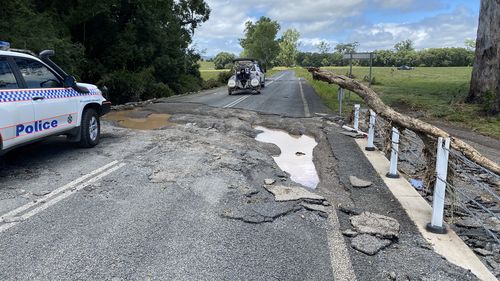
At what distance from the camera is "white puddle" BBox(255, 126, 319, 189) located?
7645 millimetres

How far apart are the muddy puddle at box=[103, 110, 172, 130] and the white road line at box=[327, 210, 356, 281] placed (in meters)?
8.01

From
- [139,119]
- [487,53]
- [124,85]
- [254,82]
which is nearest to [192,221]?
[139,119]

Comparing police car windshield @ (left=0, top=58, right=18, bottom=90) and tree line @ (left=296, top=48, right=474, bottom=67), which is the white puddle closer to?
police car windshield @ (left=0, top=58, right=18, bottom=90)

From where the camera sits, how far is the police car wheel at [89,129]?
332 inches

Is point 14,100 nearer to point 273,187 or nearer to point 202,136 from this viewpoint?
point 273,187

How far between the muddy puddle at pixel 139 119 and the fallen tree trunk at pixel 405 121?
16.3ft

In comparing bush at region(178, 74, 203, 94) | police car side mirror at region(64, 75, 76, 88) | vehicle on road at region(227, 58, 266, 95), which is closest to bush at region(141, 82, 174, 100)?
bush at region(178, 74, 203, 94)

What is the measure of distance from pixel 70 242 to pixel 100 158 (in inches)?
148

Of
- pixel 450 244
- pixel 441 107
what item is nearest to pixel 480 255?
pixel 450 244

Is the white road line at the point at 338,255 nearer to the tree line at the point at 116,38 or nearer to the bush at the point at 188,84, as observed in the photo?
the tree line at the point at 116,38

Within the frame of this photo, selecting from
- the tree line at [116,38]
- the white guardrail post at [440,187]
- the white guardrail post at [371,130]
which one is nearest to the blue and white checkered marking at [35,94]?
the white guardrail post at [440,187]

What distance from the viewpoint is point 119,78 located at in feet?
76.8

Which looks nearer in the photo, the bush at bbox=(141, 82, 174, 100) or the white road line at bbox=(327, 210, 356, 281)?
the white road line at bbox=(327, 210, 356, 281)

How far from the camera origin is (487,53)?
17.6 meters
